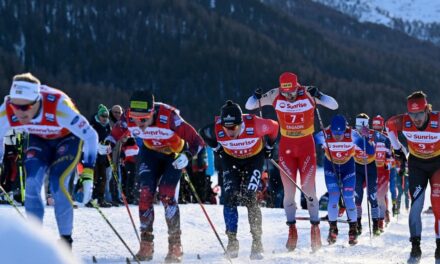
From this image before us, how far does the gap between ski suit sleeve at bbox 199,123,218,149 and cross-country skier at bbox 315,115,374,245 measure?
2.71 m

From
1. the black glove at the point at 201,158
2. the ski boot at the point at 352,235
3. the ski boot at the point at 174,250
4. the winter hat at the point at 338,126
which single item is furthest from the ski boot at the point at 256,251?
the winter hat at the point at 338,126

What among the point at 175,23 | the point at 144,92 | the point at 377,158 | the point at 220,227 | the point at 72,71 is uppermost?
the point at 175,23

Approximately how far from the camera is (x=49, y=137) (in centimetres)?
613

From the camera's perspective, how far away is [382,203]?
1304 cm

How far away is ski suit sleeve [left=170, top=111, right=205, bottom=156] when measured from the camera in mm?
7156

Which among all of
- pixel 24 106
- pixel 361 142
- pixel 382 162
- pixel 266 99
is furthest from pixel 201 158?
pixel 382 162

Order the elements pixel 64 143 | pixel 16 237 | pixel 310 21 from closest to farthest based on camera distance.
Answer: pixel 16 237
pixel 64 143
pixel 310 21

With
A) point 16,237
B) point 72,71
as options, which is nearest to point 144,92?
point 16,237

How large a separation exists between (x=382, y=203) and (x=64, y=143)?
831 cm

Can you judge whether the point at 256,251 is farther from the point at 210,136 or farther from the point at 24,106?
the point at 24,106

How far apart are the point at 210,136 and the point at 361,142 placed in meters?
4.29

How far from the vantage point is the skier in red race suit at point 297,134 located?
8.95 metres

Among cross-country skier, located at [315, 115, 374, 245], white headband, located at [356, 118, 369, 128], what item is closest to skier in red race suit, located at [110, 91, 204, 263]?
cross-country skier, located at [315, 115, 374, 245]

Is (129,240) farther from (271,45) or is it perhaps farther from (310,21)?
(310,21)
